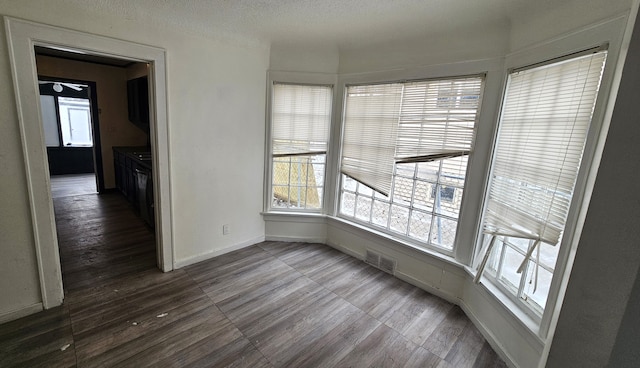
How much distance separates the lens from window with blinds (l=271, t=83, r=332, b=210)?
3.53 metres

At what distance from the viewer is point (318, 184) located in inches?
149

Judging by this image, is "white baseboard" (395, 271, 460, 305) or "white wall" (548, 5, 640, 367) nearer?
"white wall" (548, 5, 640, 367)

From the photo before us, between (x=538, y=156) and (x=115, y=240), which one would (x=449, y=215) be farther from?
(x=115, y=240)

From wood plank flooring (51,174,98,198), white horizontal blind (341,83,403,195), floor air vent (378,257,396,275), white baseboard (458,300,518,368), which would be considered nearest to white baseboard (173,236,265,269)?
white horizontal blind (341,83,403,195)

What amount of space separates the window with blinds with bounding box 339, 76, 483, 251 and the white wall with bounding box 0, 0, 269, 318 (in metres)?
1.21

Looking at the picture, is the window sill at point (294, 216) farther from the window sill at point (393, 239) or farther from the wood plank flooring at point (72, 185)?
the wood plank flooring at point (72, 185)

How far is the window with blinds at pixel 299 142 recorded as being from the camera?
139 inches

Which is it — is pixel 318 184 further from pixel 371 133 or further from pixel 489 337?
pixel 489 337

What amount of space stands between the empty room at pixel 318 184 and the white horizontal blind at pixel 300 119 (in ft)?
0.08

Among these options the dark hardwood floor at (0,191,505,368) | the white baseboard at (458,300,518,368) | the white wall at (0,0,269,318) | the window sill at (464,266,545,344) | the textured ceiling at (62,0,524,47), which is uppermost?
the textured ceiling at (62,0,524,47)

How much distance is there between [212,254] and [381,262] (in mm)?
1985

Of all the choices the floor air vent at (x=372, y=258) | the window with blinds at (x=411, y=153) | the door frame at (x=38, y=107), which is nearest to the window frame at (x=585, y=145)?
the window with blinds at (x=411, y=153)

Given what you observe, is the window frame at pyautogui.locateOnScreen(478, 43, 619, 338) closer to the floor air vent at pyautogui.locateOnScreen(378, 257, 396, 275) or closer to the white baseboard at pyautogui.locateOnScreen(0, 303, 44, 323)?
the floor air vent at pyautogui.locateOnScreen(378, 257, 396, 275)

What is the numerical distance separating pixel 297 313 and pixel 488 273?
1659 mm
